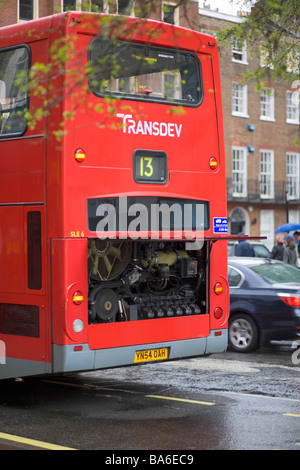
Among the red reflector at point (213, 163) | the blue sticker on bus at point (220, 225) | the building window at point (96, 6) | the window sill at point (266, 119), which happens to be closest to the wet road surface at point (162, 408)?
the blue sticker on bus at point (220, 225)

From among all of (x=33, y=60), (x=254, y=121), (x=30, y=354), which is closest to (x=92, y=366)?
(x=30, y=354)

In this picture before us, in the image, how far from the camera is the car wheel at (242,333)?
13805 millimetres

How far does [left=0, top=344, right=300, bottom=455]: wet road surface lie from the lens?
7684mm

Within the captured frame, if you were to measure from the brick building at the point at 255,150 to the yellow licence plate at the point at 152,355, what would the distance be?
35.4 metres

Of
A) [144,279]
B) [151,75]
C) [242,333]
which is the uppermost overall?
[151,75]

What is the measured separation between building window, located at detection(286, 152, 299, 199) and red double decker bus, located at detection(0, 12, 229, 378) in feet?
137

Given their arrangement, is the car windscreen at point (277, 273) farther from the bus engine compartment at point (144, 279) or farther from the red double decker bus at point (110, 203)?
the bus engine compartment at point (144, 279)

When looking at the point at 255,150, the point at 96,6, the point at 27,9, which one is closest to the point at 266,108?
the point at 255,150

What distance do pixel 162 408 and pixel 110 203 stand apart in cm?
237

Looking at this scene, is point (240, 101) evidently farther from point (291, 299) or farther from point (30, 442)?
point (30, 442)

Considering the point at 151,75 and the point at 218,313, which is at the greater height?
the point at 151,75

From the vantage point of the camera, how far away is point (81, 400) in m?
9.87

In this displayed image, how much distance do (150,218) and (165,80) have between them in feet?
5.32

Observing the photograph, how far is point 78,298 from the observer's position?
347 inches
